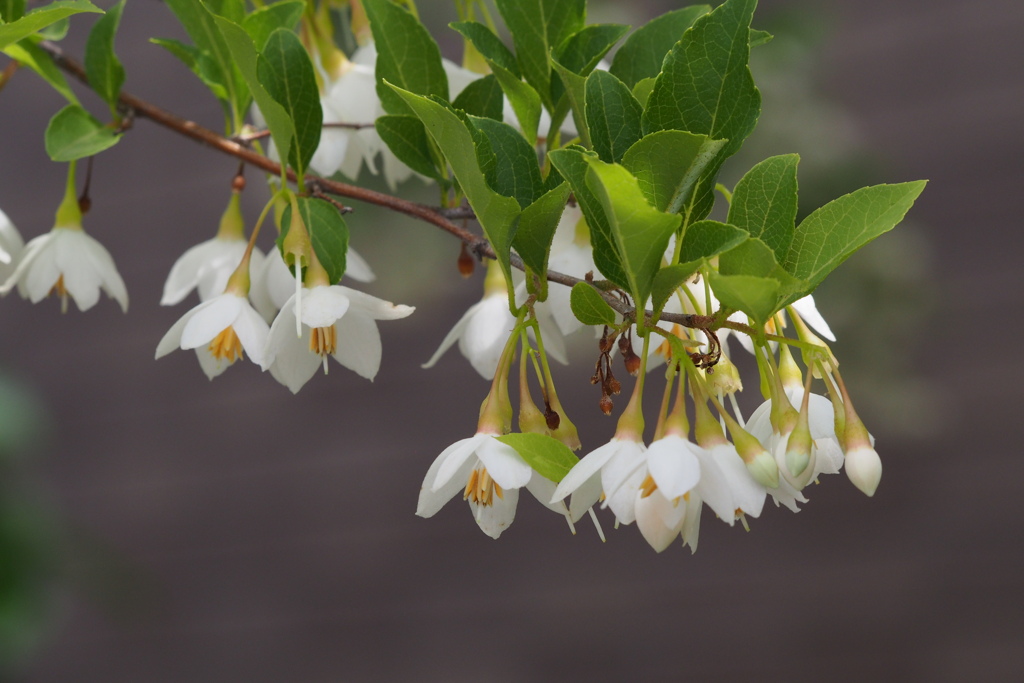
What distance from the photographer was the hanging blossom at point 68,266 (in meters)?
0.83

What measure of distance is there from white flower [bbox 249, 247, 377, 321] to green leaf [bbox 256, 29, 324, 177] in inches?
4.1

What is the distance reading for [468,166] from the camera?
0.50 meters

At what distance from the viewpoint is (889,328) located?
6.02 ft

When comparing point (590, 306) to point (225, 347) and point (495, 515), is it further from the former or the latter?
point (225, 347)

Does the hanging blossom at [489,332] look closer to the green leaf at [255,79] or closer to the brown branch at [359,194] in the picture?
the brown branch at [359,194]

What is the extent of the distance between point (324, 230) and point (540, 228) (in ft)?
0.64

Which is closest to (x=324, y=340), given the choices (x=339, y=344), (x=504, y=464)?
(x=339, y=344)

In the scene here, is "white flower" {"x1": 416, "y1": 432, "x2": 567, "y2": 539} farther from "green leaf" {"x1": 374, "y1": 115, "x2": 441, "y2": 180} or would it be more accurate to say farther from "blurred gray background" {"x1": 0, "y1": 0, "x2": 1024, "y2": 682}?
"blurred gray background" {"x1": 0, "y1": 0, "x2": 1024, "y2": 682}

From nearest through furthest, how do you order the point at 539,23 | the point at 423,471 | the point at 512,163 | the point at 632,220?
the point at 632,220, the point at 512,163, the point at 539,23, the point at 423,471

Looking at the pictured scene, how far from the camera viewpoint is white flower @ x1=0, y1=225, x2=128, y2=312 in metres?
0.83

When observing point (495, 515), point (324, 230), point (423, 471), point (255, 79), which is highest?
point (255, 79)

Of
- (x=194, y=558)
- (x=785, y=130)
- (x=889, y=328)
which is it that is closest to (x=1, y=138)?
(x=194, y=558)

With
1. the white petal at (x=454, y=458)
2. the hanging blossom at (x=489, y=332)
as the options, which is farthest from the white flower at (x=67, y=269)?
the white petal at (x=454, y=458)

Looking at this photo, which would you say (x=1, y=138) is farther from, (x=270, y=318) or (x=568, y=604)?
(x=270, y=318)
